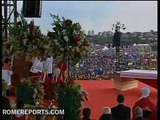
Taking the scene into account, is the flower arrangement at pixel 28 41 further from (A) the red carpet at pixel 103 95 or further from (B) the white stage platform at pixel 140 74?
(B) the white stage platform at pixel 140 74

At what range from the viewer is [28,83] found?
4.50 meters

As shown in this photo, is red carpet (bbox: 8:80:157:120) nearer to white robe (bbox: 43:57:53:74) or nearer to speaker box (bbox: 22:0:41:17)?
white robe (bbox: 43:57:53:74)

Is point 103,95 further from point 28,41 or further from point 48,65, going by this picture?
point 28,41

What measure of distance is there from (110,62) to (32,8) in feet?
13.1

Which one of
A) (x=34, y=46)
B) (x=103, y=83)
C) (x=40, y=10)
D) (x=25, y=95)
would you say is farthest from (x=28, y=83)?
(x=103, y=83)

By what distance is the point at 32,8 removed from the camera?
7516mm

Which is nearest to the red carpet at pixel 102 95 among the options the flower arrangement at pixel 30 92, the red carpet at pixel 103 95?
the red carpet at pixel 103 95

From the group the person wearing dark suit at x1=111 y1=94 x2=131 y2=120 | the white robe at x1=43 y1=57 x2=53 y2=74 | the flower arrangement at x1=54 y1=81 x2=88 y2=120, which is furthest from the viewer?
the white robe at x1=43 y1=57 x2=53 y2=74

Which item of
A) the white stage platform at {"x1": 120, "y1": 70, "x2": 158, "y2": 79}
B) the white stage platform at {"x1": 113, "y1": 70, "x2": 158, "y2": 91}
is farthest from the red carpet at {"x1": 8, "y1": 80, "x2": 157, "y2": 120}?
the white stage platform at {"x1": 120, "y1": 70, "x2": 158, "y2": 79}

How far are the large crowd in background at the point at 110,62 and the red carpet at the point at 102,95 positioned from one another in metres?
0.30

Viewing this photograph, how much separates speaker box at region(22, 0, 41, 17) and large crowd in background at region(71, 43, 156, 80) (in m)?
2.74

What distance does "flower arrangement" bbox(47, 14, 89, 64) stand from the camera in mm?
4637

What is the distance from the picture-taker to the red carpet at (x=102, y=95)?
6.92 m

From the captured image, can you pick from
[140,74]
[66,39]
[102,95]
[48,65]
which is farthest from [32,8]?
[66,39]
